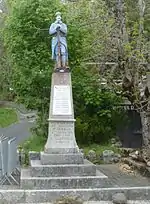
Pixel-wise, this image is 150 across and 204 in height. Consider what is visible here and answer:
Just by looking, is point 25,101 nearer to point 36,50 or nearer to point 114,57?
point 36,50

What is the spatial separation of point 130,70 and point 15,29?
197 inches

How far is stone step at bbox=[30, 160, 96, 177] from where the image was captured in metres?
10.7

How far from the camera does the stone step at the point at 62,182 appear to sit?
33.6 feet

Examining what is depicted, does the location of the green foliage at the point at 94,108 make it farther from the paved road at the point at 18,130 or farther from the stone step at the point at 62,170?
the paved road at the point at 18,130

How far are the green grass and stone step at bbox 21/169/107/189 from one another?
19659 millimetres

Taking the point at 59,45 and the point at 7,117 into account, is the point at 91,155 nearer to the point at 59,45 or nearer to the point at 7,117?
the point at 59,45

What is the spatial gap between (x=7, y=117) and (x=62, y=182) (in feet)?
78.3

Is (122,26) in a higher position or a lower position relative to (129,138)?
higher

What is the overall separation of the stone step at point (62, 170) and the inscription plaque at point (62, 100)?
1.53 metres

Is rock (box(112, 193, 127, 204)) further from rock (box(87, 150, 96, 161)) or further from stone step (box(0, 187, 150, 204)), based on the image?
rock (box(87, 150, 96, 161))

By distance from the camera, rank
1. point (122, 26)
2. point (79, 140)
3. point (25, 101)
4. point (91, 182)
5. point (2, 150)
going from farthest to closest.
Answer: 1. point (25, 101)
2. point (79, 140)
3. point (122, 26)
4. point (2, 150)
5. point (91, 182)


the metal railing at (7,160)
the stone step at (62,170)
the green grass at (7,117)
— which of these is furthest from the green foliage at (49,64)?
the green grass at (7,117)

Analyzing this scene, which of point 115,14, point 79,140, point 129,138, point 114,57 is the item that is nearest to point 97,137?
point 79,140

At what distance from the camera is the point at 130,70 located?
15.4 metres
